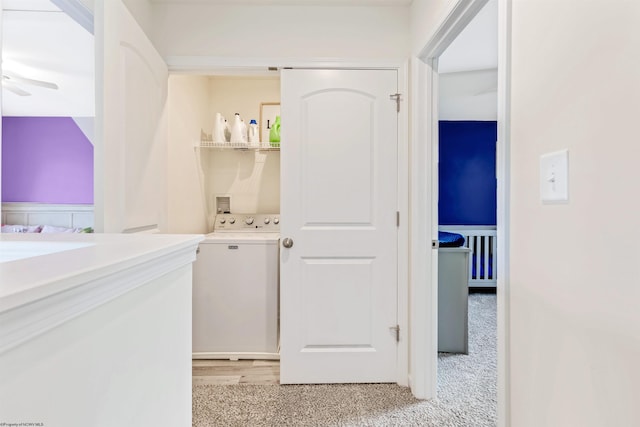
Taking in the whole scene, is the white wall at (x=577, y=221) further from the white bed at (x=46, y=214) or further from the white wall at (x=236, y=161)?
the white bed at (x=46, y=214)

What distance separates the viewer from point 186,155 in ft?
8.96

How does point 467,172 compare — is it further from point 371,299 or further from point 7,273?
point 7,273

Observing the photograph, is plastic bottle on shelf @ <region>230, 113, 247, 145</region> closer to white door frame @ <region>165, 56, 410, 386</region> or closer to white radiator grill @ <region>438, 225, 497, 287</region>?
white door frame @ <region>165, 56, 410, 386</region>

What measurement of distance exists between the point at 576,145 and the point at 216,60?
1.99 metres

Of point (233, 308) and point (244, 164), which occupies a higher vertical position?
point (244, 164)

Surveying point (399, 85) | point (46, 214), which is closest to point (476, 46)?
point (399, 85)

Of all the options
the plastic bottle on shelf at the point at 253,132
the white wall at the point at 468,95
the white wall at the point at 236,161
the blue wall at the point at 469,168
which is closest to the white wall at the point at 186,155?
the white wall at the point at 236,161

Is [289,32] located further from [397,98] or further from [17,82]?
[17,82]

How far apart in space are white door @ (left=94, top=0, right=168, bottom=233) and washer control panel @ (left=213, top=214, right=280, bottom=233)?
1216 millimetres

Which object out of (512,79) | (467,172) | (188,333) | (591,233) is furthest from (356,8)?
(467,172)

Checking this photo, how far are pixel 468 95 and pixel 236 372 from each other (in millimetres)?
3875

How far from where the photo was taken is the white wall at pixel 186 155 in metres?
2.52

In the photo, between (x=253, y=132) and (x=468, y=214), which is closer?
(x=253, y=132)

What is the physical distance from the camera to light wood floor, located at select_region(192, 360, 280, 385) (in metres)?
2.21
